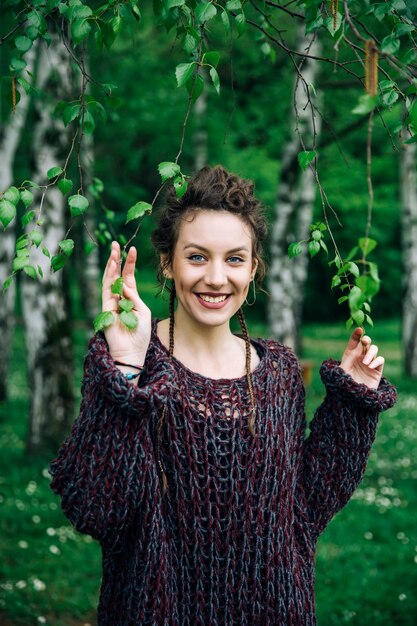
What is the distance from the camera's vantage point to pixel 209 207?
233cm

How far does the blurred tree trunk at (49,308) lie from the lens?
6.25 m

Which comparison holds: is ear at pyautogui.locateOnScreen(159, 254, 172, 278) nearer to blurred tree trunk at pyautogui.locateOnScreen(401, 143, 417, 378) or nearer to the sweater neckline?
the sweater neckline

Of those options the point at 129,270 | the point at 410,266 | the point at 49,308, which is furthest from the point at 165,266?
the point at 410,266

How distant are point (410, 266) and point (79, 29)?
39.0 feet

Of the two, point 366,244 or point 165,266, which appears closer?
Answer: point 366,244

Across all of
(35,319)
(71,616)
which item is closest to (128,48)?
(35,319)

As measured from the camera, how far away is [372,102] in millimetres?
1487

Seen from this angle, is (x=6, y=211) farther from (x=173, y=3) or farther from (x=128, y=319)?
(x=173, y=3)

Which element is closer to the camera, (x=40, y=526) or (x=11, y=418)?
(x=40, y=526)

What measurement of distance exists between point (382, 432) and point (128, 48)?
8.52m

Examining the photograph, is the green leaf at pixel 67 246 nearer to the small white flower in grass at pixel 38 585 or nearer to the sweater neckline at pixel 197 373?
the sweater neckline at pixel 197 373

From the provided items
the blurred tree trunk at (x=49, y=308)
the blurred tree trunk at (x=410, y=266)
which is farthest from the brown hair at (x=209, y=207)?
the blurred tree trunk at (x=410, y=266)

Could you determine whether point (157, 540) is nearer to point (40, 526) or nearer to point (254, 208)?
point (254, 208)

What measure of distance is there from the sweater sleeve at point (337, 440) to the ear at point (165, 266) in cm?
64
